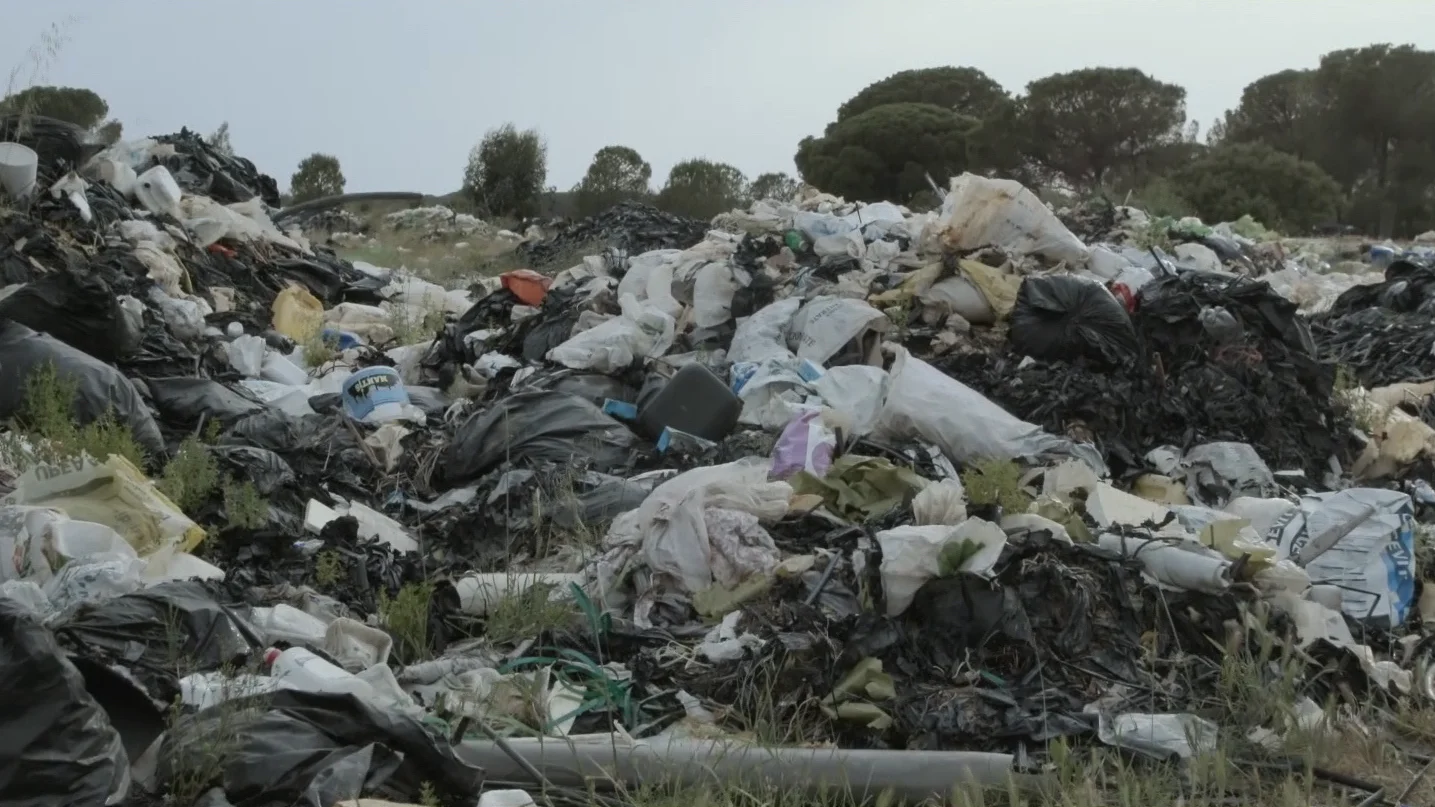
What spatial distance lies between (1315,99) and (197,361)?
25.1 m

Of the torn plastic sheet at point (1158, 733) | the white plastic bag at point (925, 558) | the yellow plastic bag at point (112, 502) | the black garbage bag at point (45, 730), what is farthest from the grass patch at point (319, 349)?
the torn plastic sheet at point (1158, 733)

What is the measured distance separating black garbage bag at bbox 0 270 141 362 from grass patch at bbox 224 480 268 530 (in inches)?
73.5

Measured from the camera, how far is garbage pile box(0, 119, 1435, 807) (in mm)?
2576

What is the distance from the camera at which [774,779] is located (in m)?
2.51

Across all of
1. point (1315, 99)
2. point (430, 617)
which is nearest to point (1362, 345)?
point (430, 617)

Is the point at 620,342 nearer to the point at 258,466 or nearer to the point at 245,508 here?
the point at 258,466

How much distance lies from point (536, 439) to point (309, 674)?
83.4 inches

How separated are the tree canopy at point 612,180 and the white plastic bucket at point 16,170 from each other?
51.2ft

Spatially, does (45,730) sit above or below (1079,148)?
below

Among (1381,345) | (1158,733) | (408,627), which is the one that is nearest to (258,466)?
(408,627)

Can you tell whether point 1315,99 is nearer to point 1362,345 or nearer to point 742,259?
point 1362,345

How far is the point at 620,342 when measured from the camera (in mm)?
5523

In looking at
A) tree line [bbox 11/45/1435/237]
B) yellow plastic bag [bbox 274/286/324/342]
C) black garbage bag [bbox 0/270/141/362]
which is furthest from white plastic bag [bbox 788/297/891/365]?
tree line [bbox 11/45/1435/237]

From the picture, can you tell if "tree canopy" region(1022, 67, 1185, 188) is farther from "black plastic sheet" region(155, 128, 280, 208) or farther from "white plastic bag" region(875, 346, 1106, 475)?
"white plastic bag" region(875, 346, 1106, 475)
